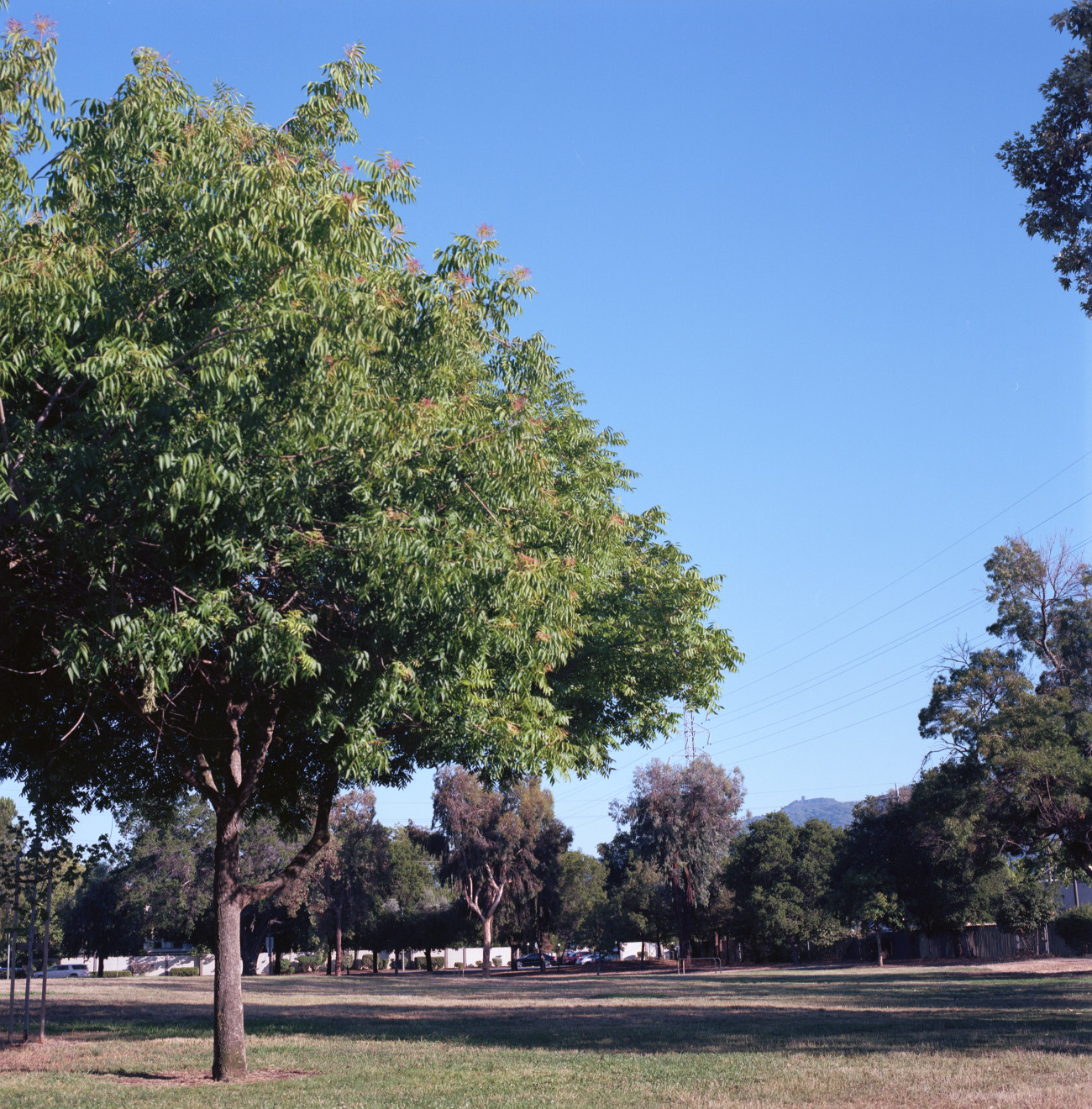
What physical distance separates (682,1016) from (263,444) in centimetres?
2092

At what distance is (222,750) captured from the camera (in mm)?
17969

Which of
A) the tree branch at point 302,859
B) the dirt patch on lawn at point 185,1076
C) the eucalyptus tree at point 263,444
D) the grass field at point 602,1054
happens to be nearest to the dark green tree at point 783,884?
the grass field at point 602,1054

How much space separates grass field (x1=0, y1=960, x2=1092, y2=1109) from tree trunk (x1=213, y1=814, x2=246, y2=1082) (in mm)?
617

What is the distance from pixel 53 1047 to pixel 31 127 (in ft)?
55.4

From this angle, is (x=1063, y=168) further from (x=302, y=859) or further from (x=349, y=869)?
(x=349, y=869)

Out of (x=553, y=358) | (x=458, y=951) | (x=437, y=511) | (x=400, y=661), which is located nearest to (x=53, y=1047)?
(x=400, y=661)

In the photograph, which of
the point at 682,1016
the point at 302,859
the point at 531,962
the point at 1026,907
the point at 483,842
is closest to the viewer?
the point at 302,859

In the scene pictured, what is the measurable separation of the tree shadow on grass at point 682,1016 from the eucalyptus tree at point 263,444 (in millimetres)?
7812

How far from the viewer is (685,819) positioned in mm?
63781

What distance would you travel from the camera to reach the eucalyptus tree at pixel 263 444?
1020 centimetres

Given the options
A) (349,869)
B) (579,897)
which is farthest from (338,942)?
(579,897)

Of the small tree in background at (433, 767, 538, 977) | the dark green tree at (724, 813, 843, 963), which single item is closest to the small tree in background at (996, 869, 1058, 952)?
the dark green tree at (724, 813, 843, 963)

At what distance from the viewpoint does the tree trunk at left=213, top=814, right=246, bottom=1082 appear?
15.9 m

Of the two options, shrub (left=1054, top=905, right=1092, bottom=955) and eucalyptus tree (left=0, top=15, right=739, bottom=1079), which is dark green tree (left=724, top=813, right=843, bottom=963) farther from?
eucalyptus tree (left=0, top=15, right=739, bottom=1079)
